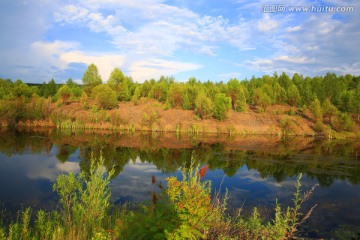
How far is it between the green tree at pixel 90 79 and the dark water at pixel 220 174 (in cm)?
4484

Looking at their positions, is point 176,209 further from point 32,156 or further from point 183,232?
point 32,156

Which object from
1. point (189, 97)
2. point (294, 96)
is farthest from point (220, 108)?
point (294, 96)

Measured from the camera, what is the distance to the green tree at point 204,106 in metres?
60.1

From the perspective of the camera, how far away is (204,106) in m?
60.1

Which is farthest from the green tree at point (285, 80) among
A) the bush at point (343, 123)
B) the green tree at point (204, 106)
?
the green tree at point (204, 106)

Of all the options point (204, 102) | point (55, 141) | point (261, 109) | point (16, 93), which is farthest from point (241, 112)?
point (16, 93)

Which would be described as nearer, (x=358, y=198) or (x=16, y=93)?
(x=358, y=198)

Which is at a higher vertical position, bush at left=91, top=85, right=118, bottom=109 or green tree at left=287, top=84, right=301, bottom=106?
green tree at left=287, top=84, right=301, bottom=106

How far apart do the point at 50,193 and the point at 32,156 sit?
13.0 m

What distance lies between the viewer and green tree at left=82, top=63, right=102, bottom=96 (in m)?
78.6

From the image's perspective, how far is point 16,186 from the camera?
53.4 ft

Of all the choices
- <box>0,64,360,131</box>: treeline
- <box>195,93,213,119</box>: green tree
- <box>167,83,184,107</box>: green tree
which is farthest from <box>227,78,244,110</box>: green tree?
<box>195,93,213,119</box>: green tree

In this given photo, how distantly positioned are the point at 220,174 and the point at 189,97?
50.4 metres

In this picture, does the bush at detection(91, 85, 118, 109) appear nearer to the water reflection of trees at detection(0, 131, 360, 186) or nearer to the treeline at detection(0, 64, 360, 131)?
the treeline at detection(0, 64, 360, 131)
